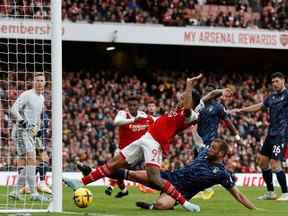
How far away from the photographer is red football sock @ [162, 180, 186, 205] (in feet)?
39.6

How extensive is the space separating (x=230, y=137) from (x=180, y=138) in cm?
173

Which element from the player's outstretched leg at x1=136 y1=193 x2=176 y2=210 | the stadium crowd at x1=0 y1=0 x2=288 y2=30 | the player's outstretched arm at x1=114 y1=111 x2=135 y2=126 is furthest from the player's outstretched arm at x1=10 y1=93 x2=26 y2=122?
the stadium crowd at x1=0 y1=0 x2=288 y2=30

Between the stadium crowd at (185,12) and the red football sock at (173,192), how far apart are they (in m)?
21.1

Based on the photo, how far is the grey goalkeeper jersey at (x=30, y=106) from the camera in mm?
13977

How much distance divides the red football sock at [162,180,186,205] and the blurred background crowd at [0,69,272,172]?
1194 centimetres

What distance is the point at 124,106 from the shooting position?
1146 inches

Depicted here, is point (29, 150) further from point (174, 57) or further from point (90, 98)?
point (174, 57)

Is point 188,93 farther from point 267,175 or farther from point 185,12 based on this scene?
point 185,12

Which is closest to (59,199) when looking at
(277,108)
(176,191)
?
(176,191)

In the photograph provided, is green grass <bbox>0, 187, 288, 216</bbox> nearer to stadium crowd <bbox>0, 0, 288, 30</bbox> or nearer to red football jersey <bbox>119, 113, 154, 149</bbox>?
red football jersey <bbox>119, 113, 154, 149</bbox>

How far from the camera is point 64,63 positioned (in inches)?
1422

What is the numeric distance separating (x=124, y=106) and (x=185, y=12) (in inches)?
311

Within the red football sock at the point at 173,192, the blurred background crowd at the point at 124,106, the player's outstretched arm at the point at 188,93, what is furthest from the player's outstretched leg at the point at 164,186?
the blurred background crowd at the point at 124,106

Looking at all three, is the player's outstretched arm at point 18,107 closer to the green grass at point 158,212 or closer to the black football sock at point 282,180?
the green grass at point 158,212
